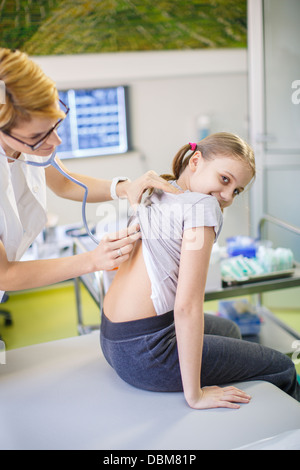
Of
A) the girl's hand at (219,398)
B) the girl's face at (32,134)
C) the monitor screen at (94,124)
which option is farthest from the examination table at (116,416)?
the monitor screen at (94,124)

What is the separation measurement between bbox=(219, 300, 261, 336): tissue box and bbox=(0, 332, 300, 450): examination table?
122 centimetres

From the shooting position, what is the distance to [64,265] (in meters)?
1.24

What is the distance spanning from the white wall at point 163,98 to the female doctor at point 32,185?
192 centimetres

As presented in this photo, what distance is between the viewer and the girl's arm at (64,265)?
122 centimetres

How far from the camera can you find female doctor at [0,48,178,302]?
3.51ft

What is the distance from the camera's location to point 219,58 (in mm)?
3617

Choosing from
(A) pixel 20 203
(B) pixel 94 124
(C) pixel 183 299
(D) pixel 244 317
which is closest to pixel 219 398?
(C) pixel 183 299

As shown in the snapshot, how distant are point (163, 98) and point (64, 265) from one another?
2.55 meters

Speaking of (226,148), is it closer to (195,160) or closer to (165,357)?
(195,160)

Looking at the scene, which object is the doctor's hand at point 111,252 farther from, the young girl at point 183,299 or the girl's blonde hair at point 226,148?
the girl's blonde hair at point 226,148

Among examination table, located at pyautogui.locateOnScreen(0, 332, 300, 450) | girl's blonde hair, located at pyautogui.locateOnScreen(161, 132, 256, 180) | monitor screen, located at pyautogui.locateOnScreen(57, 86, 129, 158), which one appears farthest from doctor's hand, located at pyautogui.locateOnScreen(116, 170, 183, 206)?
monitor screen, located at pyautogui.locateOnScreen(57, 86, 129, 158)
